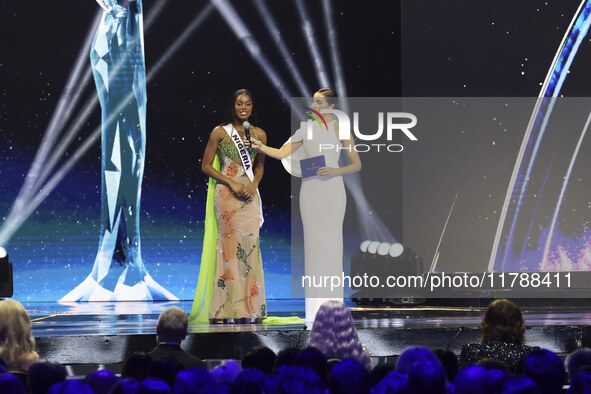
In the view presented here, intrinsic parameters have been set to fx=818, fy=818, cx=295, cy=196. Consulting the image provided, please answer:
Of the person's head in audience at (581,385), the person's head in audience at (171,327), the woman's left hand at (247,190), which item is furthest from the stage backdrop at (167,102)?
the person's head in audience at (581,385)

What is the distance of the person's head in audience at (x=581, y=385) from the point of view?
4.76 ft

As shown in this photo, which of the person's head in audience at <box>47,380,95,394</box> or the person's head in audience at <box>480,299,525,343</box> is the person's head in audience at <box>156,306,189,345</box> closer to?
the person's head in audience at <box>480,299,525,343</box>

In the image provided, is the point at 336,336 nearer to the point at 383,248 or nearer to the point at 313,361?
the point at 313,361

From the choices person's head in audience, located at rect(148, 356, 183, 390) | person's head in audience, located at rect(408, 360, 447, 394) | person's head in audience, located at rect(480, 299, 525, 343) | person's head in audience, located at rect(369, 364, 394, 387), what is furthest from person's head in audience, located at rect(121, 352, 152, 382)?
person's head in audience, located at rect(480, 299, 525, 343)

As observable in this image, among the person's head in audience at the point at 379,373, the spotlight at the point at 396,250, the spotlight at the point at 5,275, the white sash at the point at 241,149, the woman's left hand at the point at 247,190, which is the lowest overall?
the person's head in audience at the point at 379,373

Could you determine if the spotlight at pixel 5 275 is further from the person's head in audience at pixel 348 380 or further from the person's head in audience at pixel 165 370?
the person's head in audience at pixel 348 380

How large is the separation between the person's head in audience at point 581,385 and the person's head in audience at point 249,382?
56cm

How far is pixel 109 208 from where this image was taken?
7.35 metres

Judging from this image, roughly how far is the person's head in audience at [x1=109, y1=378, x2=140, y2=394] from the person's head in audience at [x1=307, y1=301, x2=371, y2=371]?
4.52 ft

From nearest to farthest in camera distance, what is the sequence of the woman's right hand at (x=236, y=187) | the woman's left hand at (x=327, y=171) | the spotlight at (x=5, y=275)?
the woman's left hand at (x=327, y=171) → the woman's right hand at (x=236, y=187) → the spotlight at (x=5, y=275)

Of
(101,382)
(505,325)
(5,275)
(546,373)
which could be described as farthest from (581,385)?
(5,275)

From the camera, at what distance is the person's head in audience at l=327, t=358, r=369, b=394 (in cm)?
152

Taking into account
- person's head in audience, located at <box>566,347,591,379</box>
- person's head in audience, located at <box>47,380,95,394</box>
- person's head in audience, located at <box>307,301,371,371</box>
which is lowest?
person's head in audience, located at <box>47,380,95,394</box>

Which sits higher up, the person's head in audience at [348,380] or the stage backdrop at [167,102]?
the stage backdrop at [167,102]
